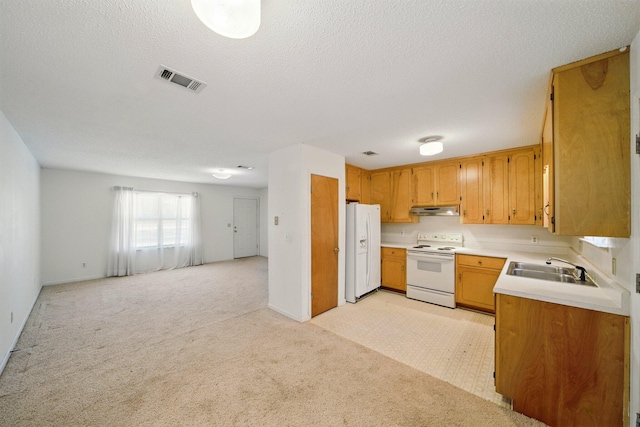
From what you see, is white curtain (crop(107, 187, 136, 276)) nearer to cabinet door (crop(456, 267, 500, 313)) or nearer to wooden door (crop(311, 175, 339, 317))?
wooden door (crop(311, 175, 339, 317))

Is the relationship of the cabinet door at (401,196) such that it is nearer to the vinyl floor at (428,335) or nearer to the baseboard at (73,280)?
the vinyl floor at (428,335)

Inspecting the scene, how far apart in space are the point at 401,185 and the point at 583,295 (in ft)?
10.4

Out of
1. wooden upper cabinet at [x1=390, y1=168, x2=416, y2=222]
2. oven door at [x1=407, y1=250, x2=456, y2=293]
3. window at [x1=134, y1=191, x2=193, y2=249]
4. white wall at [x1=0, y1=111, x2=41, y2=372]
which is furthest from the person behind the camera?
window at [x1=134, y1=191, x2=193, y2=249]

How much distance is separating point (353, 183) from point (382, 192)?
2.32 ft

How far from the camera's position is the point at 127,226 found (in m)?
5.78

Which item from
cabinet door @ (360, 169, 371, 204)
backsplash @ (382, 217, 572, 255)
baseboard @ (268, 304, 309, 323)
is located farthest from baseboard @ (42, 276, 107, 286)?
backsplash @ (382, 217, 572, 255)

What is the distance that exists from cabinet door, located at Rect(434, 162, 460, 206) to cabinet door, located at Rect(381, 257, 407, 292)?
4.13 feet

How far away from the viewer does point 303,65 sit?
5.21 ft

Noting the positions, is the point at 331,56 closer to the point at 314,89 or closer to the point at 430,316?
the point at 314,89

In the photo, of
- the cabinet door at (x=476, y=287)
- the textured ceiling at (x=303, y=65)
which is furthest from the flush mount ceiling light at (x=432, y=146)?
the cabinet door at (x=476, y=287)

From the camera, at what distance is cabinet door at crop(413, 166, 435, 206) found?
430cm

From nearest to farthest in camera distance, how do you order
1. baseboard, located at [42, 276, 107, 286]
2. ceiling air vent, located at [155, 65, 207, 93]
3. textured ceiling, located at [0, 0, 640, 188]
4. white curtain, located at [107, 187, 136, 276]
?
1. textured ceiling, located at [0, 0, 640, 188]
2. ceiling air vent, located at [155, 65, 207, 93]
3. baseboard, located at [42, 276, 107, 286]
4. white curtain, located at [107, 187, 136, 276]

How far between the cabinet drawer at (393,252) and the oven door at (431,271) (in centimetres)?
20

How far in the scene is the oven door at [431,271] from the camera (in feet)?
12.2
